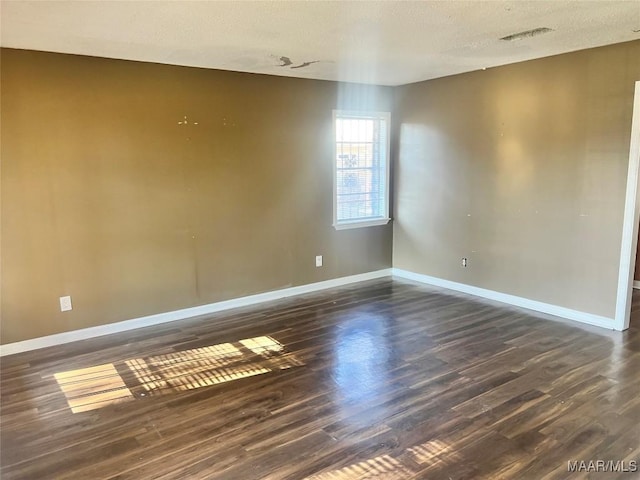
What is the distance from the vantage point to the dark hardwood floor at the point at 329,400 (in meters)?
2.39

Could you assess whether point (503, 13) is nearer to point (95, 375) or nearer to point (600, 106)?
point (600, 106)

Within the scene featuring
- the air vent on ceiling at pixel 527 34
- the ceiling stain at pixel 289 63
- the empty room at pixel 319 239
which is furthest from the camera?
the ceiling stain at pixel 289 63

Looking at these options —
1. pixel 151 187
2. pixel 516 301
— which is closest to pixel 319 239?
pixel 151 187

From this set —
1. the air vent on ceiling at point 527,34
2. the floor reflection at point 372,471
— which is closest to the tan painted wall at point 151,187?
the air vent on ceiling at point 527,34

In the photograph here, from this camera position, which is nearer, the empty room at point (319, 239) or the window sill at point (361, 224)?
the empty room at point (319, 239)

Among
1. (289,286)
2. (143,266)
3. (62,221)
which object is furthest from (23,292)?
(289,286)

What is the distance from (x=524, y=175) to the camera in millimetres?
4594

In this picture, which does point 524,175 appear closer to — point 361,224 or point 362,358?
point 361,224

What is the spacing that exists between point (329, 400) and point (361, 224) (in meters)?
3.07

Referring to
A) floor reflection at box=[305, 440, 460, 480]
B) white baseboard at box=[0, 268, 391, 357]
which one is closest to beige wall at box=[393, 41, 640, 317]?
white baseboard at box=[0, 268, 391, 357]

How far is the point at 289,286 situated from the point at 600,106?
11.2 feet

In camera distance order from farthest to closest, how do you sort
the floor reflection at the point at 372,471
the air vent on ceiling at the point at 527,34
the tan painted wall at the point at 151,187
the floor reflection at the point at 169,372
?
the tan painted wall at the point at 151,187
the air vent on ceiling at the point at 527,34
the floor reflection at the point at 169,372
the floor reflection at the point at 372,471

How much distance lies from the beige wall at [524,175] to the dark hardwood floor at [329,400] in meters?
0.61

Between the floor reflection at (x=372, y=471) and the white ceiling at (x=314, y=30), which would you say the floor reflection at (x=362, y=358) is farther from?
the white ceiling at (x=314, y=30)
